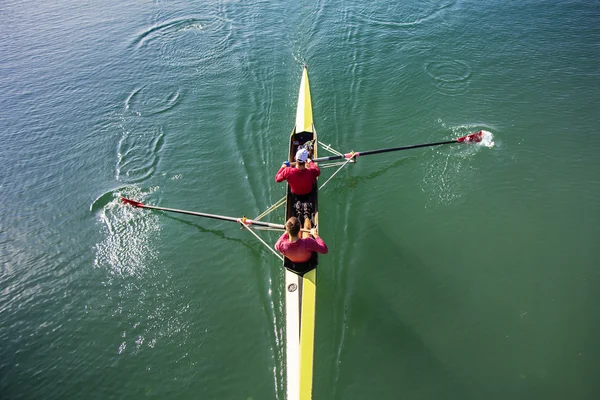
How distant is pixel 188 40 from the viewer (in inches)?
714

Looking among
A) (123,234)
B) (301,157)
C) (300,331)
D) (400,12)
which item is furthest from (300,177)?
(400,12)

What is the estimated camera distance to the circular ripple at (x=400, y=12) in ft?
59.9

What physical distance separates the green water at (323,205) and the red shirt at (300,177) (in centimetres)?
156

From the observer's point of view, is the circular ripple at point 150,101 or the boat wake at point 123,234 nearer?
the boat wake at point 123,234

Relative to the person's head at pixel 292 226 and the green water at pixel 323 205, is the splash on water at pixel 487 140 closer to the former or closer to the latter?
the green water at pixel 323 205

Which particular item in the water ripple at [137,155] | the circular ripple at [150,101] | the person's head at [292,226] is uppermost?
the circular ripple at [150,101]

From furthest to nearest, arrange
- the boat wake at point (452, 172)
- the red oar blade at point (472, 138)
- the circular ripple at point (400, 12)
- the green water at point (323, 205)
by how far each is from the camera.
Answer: the circular ripple at point (400, 12) → the red oar blade at point (472, 138) → the boat wake at point (452, 172) → the green water at point (323, 205)

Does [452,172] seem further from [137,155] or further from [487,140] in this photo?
[137,155]

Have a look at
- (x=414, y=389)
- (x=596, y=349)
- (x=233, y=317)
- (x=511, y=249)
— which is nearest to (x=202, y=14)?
(x=233, y=317)

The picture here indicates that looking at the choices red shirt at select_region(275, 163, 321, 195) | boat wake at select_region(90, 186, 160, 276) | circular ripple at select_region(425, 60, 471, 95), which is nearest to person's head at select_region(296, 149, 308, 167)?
red shirt at select_region(275, 163, 321, 195)

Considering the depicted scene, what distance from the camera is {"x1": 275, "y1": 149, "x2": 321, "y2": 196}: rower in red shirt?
8.87 m

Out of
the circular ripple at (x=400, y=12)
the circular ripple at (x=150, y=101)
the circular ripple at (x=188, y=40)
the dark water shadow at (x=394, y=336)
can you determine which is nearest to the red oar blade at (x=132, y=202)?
the circular ripple at (x=150, y=101)

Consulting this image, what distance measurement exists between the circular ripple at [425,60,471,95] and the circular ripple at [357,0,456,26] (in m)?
4.09

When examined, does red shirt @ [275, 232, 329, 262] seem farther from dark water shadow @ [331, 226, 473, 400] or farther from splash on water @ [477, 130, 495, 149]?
splash on water @ [477, 130, 495, 149]
